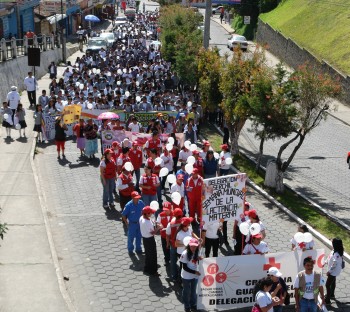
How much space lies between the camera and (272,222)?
14414mm

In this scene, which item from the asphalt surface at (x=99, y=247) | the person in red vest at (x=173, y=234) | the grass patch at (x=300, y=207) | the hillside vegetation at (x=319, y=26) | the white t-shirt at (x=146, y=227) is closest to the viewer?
the asphalt surface at (x=99, y=247)

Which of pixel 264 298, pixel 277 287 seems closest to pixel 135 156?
pixel 277 287

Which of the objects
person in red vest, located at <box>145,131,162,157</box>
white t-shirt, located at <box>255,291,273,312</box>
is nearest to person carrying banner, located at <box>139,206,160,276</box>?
white t-shirt, located at <box>255,291,273,312</box>

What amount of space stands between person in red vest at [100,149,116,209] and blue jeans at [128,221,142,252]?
259cm

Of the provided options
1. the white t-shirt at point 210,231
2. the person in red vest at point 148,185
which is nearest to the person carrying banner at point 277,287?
the white t-shirt at point 210,231

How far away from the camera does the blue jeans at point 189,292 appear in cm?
999

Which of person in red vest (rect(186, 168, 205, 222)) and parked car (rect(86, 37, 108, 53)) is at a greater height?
person in red vest (rect(186, 168, 205, 222))

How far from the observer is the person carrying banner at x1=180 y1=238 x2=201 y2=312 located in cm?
980

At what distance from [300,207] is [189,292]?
629 centimetres

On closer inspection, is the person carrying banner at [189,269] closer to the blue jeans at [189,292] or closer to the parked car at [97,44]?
the blue jeans at [189,292]

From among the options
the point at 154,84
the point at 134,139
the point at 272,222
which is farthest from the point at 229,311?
the point at 154,84

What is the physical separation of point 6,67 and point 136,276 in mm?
19273

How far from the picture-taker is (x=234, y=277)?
10180 mm

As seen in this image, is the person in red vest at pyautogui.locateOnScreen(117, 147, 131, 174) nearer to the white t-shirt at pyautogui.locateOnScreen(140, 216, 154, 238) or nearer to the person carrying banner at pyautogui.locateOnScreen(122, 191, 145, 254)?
the person carrying banner at pyautogui.locateOnScreen(122, 191, 145, 254)
